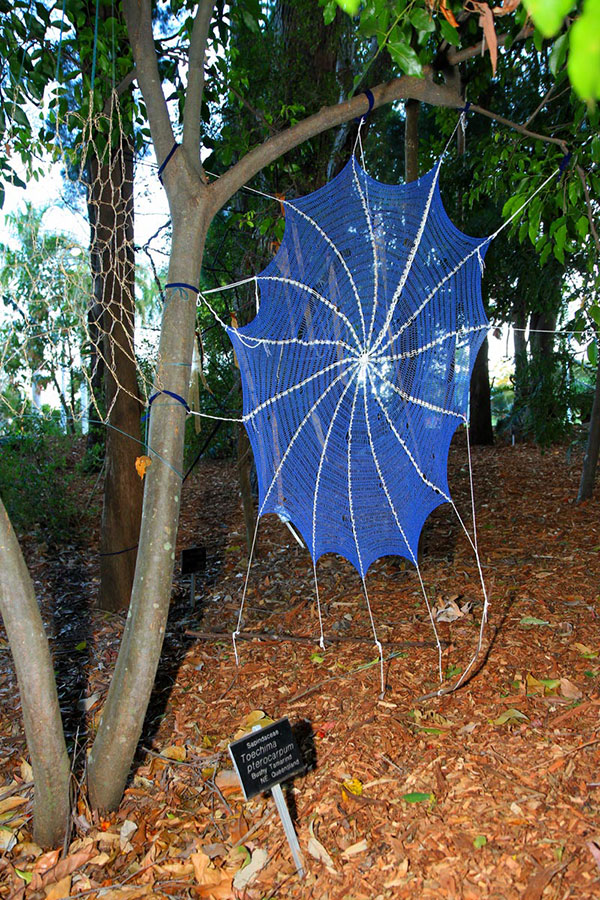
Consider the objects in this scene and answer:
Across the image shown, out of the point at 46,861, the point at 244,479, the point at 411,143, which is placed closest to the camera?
the point at 46,861

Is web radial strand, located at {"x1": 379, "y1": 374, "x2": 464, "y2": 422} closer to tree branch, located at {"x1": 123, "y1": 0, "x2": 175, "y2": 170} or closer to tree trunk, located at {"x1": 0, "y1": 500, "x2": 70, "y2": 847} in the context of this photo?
tree branch, located at {"x1": 123, "y1": 0, "x2": 175, "y2": 170}

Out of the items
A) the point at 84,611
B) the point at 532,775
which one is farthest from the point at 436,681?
the point at 84,611

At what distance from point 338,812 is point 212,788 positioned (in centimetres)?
58

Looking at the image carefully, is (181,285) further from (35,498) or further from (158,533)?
(35,498)

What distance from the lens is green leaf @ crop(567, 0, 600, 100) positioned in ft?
2.67

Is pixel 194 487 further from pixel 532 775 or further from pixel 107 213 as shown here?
pixel 532 775

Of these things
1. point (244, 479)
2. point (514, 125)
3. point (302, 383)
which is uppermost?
point (514, 125)

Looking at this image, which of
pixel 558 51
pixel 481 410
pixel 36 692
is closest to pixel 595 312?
pixel 558 51

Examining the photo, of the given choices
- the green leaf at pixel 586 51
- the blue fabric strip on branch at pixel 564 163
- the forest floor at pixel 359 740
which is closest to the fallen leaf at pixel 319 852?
the forest floor at pixel 359 740

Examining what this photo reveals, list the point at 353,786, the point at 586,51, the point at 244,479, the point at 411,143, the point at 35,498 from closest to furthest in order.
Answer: the point at 586,51
the point at 353,786
the point at 411,143
the point at 244,479
the point at 35,498

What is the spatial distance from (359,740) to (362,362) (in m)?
1.82

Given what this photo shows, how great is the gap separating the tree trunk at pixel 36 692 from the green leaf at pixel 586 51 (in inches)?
90.6

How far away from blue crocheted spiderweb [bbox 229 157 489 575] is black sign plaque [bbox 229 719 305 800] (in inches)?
38.0

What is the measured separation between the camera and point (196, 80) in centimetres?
312
